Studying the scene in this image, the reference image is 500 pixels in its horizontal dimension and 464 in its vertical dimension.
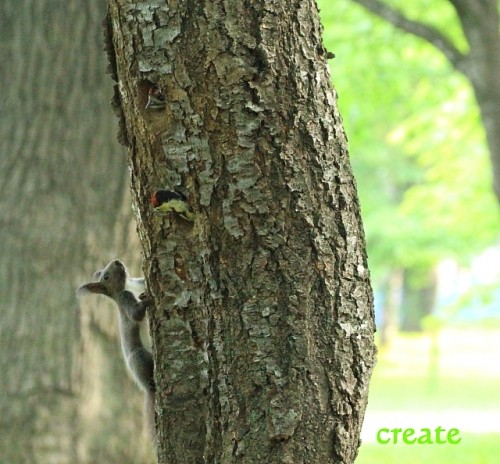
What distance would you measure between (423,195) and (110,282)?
10.0 m

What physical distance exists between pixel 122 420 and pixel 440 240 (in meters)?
12.2

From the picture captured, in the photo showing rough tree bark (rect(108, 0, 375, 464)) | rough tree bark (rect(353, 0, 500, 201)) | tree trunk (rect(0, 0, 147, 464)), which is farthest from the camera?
rough tree bark (rect(353, 0, 500, 201))

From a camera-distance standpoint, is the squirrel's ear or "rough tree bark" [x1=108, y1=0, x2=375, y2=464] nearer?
"rough tree bark" [x1=108, y1=0, x2=375, y2=464]

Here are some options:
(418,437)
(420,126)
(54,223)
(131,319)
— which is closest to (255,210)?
(131,319)

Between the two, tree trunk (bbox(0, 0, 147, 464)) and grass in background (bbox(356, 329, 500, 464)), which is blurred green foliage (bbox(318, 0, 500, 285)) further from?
tree trunk (bbox(0, 0, 147, 464))

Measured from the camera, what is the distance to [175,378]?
268 cm

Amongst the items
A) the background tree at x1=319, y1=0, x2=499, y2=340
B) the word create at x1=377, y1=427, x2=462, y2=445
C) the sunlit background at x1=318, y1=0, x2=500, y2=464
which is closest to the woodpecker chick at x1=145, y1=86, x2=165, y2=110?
the word create at x1=377, y1=427, x2=462, y2=445

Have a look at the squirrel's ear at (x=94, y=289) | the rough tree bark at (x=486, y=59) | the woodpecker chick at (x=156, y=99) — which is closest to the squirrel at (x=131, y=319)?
the squirrel's ear at (x=94, y=289)

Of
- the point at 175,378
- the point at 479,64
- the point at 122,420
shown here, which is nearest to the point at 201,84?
the point at 175,378

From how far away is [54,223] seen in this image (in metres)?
5.30

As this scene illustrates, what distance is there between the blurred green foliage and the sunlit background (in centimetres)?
2

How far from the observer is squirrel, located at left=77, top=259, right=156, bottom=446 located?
322 cm

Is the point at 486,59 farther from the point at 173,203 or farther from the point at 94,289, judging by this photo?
the point at 173,203

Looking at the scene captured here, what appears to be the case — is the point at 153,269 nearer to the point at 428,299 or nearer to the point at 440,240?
the point at 440,240
